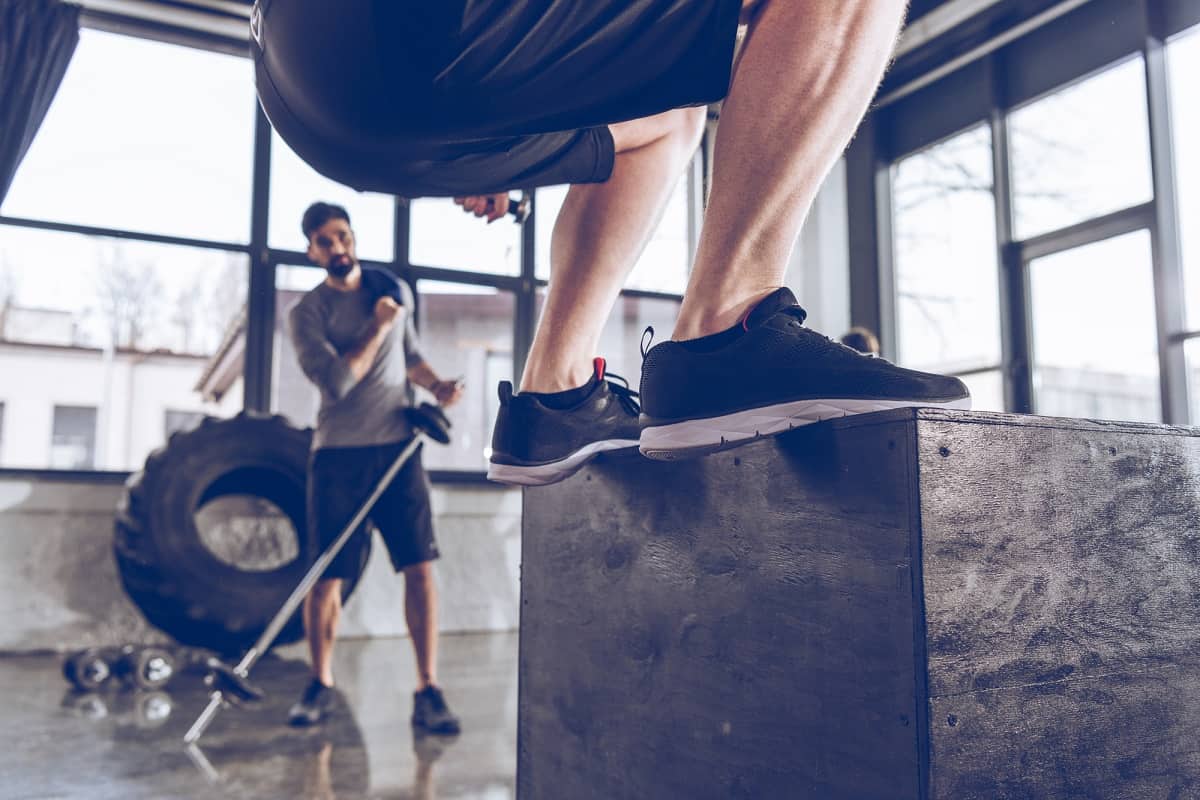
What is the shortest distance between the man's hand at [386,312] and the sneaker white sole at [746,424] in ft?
7.24

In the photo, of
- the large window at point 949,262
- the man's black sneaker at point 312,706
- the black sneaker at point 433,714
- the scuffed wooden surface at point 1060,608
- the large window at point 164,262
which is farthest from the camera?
the large window at point 949,262

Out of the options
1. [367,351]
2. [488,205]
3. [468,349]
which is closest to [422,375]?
[367,351]

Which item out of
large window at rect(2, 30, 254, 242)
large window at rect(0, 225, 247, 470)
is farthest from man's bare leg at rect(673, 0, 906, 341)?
large window at rect(2, 30, 254, 242)

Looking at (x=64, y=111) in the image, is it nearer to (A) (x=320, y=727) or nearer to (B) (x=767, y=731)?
(A) (x=320, y=727)

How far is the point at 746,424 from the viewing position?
2.61 ft

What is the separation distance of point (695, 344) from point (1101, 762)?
456 mm

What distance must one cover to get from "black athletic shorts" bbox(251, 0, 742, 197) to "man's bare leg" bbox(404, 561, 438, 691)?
7.01 ft

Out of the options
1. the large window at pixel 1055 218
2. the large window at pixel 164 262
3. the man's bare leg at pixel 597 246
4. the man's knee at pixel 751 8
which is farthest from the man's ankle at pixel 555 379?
the large window at pixel 1055 218

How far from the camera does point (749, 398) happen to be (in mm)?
795

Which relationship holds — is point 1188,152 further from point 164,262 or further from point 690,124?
point 164,262

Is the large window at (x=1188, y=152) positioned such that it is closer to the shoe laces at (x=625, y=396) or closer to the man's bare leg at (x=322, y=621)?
the man's bare leg at (x=322, y=621)

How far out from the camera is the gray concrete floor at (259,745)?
1948 mm

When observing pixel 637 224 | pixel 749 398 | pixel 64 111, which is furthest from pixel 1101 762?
pixel 64 111

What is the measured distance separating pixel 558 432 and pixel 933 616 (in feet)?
1.56
